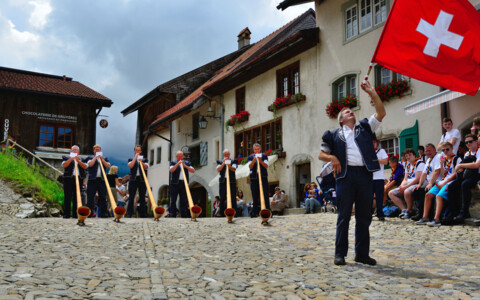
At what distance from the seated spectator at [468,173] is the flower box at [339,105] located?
8553 millimetres

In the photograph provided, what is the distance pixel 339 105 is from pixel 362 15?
3.44 m

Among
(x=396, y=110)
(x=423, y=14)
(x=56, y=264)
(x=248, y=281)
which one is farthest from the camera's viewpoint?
(x=396, y=110)

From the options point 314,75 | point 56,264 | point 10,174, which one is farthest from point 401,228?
point 10,174

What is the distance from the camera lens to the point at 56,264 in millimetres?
5832

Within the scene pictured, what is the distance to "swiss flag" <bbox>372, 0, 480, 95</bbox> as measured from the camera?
7090 mm

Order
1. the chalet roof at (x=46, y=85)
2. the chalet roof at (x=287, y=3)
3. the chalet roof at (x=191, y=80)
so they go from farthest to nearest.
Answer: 1. the chalet roof at (x=46, y=85)
2. the chalet roof at (x=191, y=80)
3. the chalet roof at (x=287, y=3)

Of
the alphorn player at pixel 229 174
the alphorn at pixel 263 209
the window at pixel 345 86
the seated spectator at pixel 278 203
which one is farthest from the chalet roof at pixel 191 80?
the alphorn at pixel 263 209

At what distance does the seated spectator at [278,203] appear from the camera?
20.2 m

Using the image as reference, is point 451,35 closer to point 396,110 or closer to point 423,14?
point 423,14

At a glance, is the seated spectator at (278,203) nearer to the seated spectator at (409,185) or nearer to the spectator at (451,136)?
the seated spectator at (409,185)

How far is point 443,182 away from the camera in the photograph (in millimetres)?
10453

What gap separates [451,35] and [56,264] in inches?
247

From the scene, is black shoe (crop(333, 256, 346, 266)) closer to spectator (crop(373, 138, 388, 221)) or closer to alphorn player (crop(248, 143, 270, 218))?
spectator (crop(373, 138, 388, 221))

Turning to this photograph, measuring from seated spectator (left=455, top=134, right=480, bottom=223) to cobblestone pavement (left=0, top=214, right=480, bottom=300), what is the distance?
1.65 feet
